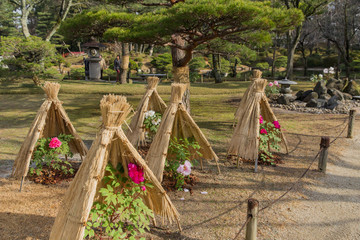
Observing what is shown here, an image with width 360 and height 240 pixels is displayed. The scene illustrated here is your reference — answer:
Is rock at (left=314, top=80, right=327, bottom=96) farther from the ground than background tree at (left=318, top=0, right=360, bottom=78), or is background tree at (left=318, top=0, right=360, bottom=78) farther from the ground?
background tree at (left=318, top=0, right=360, bottom=78)

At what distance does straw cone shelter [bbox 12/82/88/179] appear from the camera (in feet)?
12.1

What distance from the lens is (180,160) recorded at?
3961mm

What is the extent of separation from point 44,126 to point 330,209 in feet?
13.2

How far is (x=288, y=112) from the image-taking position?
9523 millimetres

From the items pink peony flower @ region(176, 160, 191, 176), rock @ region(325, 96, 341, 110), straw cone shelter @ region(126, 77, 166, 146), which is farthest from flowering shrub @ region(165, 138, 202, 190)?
rock @ region(325, 96, 341, 110)

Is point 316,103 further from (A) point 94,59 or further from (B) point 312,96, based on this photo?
(A) point 94,59

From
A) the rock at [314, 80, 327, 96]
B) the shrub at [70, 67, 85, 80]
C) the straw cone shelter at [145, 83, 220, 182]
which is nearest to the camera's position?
the straw cone shelter at [145, 83, 220, 182]

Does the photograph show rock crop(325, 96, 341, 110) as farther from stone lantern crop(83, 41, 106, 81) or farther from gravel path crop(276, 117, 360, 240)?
stone lantern crop(83, 41, 106, 81)

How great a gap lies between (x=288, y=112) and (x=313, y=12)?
26.5ft

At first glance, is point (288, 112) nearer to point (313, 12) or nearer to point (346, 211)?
point (346, 211)

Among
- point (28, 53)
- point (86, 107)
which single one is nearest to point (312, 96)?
point (86, 107)

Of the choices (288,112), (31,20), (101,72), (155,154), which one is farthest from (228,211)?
(31,20)

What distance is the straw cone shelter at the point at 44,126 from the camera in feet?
12.1

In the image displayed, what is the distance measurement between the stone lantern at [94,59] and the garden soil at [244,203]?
597 inches
